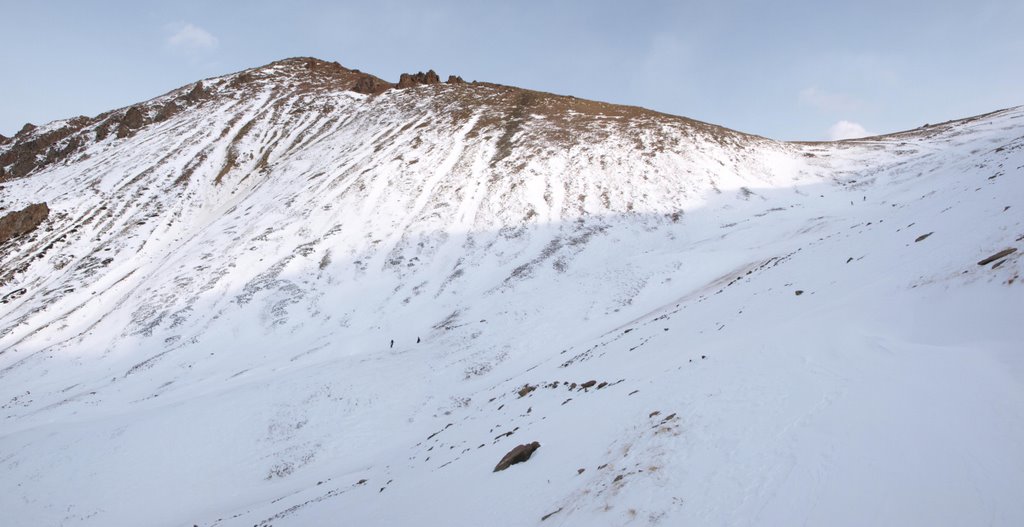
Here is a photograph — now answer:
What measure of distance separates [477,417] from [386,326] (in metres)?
16.2

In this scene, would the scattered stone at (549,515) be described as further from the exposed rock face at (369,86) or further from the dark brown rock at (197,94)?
the dark brown rock at (197,94)

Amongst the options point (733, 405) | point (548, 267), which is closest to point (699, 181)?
point (548, 267)

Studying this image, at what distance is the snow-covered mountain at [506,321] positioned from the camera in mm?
7309

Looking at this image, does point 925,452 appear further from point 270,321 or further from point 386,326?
point 270,321

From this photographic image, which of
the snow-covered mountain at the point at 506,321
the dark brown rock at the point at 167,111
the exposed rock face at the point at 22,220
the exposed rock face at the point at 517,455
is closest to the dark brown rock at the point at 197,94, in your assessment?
the dark brown rock at the point at 167,111

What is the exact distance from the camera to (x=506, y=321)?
30172mm

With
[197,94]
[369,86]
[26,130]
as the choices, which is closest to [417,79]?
[369,86]

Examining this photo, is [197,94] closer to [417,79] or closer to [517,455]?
[417,79]

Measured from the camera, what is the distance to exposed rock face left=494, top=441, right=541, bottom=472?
10.3m

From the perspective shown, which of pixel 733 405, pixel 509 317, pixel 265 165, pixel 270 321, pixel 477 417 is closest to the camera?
pixel 733 405

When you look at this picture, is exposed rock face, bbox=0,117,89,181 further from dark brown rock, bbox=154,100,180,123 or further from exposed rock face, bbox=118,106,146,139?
dark brown rock, bbox=154,100,180,123

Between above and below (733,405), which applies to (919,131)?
above

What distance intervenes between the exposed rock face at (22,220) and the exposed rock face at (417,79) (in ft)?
170

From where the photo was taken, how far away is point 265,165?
204 ft
